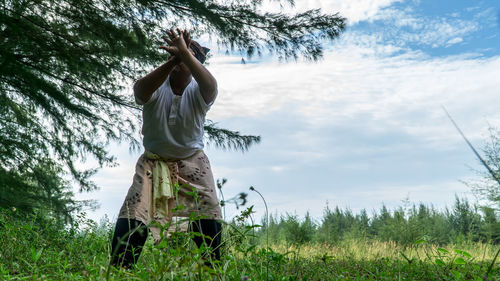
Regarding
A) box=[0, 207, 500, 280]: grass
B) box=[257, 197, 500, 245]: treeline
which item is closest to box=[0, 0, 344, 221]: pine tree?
box=[0, 207, 500, 280]: grass

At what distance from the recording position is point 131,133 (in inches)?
230

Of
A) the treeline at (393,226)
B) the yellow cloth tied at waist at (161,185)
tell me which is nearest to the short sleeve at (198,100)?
the yellow cloth tied at waist at (161,185)

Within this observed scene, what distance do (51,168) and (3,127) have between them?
928 millimetres

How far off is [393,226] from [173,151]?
7.85 meters

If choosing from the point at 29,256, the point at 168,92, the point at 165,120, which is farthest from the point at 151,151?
the point at 29,256

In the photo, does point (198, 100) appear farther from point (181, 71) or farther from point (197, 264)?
point (197, 264)

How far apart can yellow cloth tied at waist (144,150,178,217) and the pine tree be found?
212cm

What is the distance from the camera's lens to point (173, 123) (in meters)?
2.62

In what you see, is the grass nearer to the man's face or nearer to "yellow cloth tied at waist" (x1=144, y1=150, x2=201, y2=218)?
"yellow cloth tied at waist" (x1=144, y1=150, x2=201, y2=218)

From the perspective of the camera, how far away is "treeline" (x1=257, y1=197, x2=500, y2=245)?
8.59 m

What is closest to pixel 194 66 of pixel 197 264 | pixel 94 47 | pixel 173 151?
pixel 173 151

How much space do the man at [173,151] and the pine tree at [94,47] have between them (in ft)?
5.94

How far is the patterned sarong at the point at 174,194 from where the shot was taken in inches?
96.1

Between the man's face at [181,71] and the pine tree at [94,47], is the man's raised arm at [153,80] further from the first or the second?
the pine tree at [94,47]
